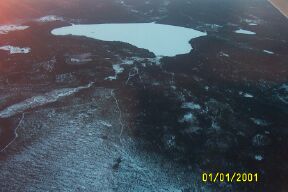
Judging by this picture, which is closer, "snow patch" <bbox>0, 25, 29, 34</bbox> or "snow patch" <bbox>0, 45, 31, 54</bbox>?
"snow patch" <bbox>0, 45, 31, 54</bbox>

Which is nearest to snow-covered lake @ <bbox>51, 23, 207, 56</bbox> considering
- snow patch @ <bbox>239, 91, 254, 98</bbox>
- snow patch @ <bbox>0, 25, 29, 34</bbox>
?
snow patch @ <bbox>0, 25, 29, 34</bbox>

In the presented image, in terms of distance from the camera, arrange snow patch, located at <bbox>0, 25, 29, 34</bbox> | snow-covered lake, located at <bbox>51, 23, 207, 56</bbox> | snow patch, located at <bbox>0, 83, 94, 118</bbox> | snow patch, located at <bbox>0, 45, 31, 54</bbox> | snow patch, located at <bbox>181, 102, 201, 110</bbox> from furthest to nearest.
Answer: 1. snow patch, located at <bbox>0, 25, 29, 34</bbox>
2. snow-covered lake, located at <bbox>51, 23, 207, 56</bbox>
3. snow patch, located at <bbox>0, 45, 31, 54</bbox>
4. snow patch, located at <bbox>181, 102, 201, 110</bbox>
5. snow patch, located at <bbox>0, 83, 94, 118</bbox>

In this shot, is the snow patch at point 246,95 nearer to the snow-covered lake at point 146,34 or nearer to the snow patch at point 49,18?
the snow-covered lake at point 146,34

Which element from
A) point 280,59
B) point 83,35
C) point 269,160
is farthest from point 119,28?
point 269,160

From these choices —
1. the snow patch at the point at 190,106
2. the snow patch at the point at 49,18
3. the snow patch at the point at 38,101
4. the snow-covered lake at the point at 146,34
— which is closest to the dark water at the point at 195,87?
the snow patch at the point at 190,106

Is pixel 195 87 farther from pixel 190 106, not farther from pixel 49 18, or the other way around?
pixel 49 18

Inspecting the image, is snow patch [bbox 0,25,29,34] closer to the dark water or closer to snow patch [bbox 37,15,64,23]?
the dark water

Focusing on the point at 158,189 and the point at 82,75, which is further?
the point at 82,75

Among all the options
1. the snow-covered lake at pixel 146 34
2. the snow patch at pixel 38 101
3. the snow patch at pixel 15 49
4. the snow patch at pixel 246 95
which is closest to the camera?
the snow patch at pixel 38 101

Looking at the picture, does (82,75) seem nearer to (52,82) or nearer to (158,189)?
(52,82)
